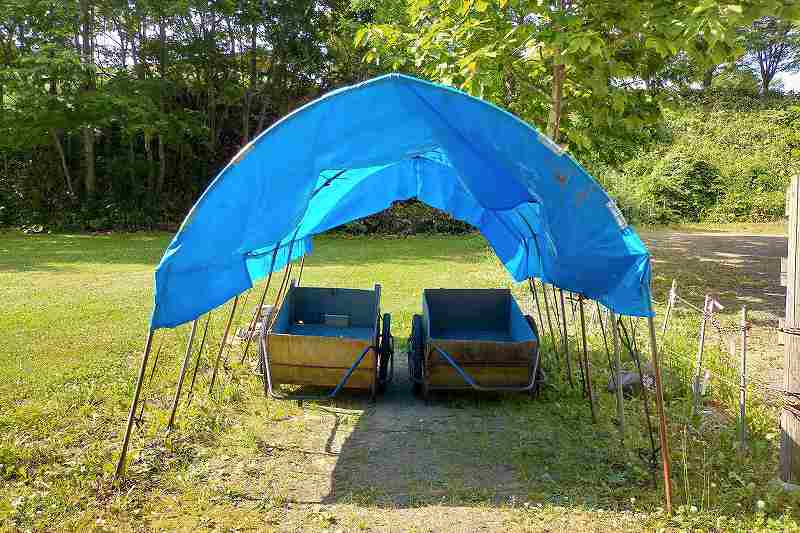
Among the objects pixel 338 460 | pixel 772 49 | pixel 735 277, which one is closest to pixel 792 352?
pixel 338 460

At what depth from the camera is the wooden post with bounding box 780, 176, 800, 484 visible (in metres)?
4.30

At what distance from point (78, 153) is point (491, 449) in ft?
76.2

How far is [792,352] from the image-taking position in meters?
4.34

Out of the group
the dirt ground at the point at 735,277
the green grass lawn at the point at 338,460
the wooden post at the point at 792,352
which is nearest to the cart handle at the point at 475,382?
the green grass lawn at the point at 338,460

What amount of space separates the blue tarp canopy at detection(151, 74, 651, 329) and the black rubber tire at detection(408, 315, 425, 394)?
1.93 meters

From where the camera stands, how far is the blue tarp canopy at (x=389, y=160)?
4.28 m

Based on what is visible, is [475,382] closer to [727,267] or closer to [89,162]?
[727,267]

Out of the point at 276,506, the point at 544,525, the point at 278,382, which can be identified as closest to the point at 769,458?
the point at 544,525

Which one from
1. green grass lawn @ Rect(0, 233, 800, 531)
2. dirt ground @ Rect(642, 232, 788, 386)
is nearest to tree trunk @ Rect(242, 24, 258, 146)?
dirt ground @ Rect(642, 232, 788, 386)

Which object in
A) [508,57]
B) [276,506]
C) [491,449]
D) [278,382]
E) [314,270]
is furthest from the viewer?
[314,270]

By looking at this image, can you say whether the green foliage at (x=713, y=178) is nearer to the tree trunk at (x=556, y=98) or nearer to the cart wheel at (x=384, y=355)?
the tree trunk at (x=556, y=98)

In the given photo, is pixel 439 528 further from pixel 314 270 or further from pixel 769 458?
pixel 314 270

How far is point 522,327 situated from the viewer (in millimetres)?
7203

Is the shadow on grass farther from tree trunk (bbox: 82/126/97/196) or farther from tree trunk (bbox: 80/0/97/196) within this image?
tree trunk (bbox: 80/0/97/196)
